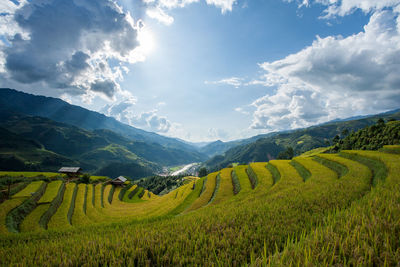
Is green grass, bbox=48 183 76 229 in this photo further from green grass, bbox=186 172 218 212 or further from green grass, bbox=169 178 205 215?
green grass, bbox=186 172 218 212

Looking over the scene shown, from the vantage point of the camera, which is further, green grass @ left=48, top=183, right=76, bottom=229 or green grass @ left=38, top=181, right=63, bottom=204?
green grass @ left=38, top=181, right=63, bottom=204

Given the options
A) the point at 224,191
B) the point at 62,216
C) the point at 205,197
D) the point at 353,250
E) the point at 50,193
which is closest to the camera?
the point at 353,250

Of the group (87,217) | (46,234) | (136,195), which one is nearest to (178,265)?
(46,234)

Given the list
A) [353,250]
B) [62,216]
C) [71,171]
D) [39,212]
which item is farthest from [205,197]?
[71,171]

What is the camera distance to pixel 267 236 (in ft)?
16.7

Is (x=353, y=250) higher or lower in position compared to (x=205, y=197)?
higher

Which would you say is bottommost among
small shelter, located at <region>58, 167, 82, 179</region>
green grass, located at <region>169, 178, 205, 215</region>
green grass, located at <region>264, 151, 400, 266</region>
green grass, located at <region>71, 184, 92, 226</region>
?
green grass, located at <region>71, 184, 92, 226</region>

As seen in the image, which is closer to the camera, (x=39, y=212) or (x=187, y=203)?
(x=39, y=212)

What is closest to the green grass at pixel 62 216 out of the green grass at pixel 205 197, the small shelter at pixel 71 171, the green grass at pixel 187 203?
the green grass at pixel 187 203

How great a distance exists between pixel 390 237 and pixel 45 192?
43.8 m

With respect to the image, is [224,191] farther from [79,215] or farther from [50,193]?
[50,193]

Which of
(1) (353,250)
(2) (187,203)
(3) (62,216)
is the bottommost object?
(2) (187,203)

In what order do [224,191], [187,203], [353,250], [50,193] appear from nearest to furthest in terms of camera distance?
1. [353,250]
2. [224,191]
3. [187,203]
4. [50,193]

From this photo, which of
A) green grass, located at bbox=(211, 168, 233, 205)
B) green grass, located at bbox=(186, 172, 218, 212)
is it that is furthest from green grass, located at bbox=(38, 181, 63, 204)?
green grass, located at bbox=(211, 168, 233, 205)
